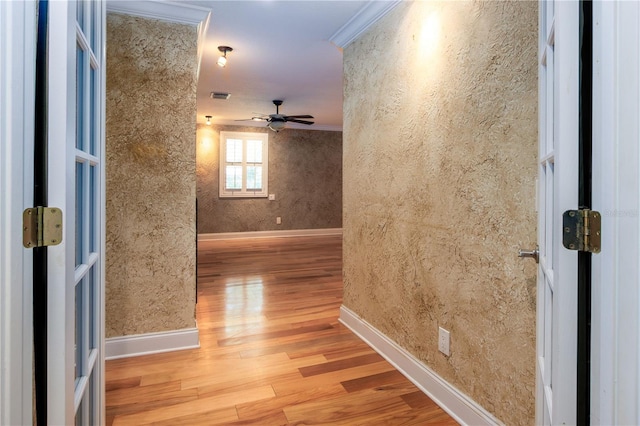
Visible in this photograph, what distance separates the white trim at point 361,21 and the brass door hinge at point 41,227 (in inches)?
89.3

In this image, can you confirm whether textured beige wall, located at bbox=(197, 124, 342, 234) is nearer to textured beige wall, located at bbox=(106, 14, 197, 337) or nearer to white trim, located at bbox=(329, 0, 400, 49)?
white trim, located at bbox=(329, 0, 400, 49)

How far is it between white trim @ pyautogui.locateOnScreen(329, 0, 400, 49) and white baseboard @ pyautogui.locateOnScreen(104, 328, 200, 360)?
246cm

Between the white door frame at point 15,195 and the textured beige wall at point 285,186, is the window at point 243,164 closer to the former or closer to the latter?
→ the textured beige wall at point 285,186

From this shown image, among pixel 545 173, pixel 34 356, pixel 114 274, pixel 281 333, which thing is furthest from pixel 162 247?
pixel 545 173

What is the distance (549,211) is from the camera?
1072 millimetres

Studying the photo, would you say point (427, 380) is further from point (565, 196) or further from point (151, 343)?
point (151, 343)

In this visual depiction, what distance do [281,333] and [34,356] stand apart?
89.3 inches

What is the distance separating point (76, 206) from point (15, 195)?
0.39 m

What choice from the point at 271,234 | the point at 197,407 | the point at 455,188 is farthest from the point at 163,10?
the point at 271,234

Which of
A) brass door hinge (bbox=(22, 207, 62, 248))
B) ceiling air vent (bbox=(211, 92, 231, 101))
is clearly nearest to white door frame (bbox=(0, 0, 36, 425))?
brass door hinge (bbox=(22, 207, 62, 248))

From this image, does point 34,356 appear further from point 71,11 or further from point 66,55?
point 71,11

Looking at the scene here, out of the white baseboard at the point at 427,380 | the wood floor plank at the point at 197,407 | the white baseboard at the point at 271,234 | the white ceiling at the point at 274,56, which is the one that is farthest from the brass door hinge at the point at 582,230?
the white baseboard at the point at 271,234

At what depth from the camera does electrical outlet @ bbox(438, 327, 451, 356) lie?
6.59 ft

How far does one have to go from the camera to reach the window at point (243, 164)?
8.16 metres
